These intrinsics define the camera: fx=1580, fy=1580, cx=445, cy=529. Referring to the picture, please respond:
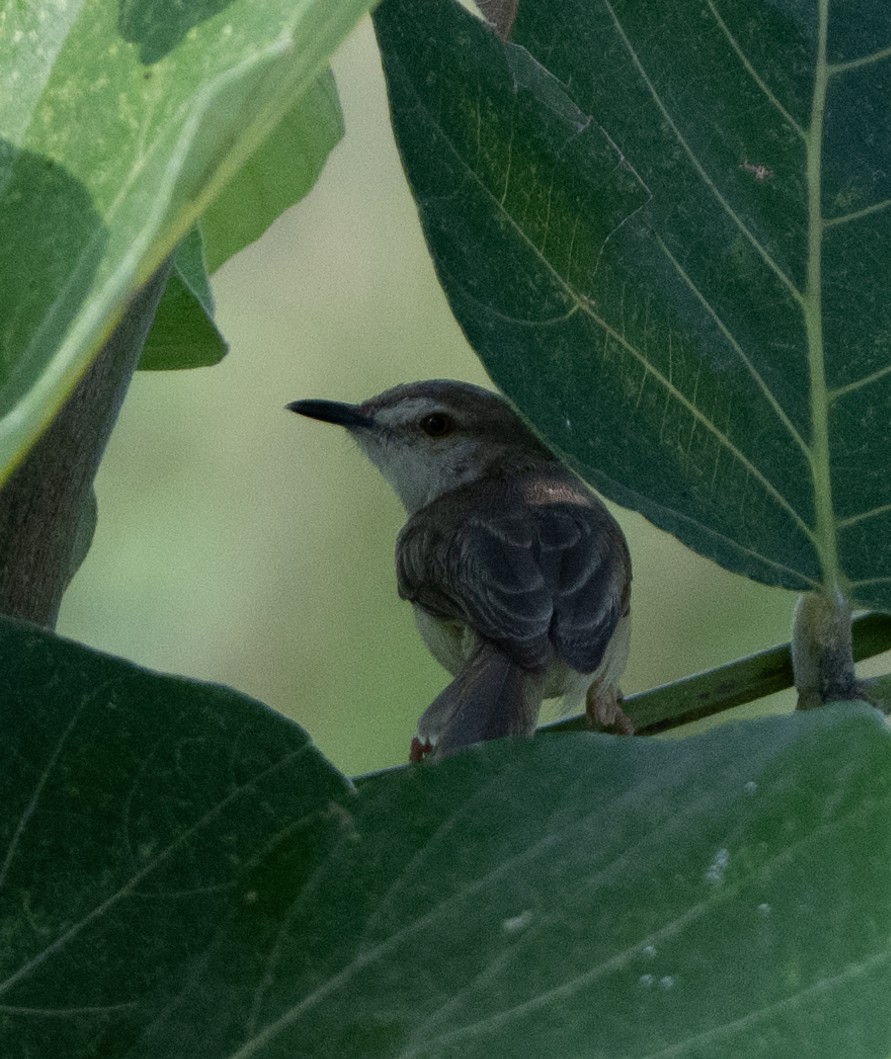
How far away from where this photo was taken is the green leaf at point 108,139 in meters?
0.69

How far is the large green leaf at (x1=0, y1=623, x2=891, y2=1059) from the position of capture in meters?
1.10

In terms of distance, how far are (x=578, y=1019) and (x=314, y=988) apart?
0.19 metres

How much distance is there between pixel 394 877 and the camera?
1.14 metres

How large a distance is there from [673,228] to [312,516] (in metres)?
4.24

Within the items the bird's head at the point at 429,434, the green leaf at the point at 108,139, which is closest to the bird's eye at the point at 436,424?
the bird's head at the point at 429,434

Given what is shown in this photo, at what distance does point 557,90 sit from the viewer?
137 centimetres

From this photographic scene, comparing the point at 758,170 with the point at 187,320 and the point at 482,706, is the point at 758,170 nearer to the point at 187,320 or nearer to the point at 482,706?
the point at 187,320

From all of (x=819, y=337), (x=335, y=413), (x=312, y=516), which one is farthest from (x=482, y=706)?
(x=312, y=516)

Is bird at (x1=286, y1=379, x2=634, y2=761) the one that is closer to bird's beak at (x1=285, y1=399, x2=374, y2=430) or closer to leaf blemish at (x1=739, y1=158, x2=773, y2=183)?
bird's beak at (x1=285, y1=399, x2=374, y2=430)

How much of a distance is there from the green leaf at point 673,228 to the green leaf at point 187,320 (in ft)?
1.56

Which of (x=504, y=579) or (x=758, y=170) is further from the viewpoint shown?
(x=504, y=579)

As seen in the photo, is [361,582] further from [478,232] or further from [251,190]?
[478,232]

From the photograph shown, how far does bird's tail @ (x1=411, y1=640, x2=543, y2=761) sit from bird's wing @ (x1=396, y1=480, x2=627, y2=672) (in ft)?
0.14

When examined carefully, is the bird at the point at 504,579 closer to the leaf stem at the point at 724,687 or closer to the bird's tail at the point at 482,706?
the bird's tail at the point at 482,706
